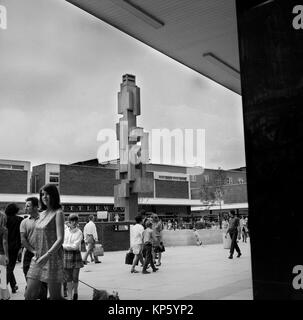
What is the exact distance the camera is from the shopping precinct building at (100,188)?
43.6 meters

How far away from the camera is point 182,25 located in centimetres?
823

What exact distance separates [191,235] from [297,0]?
22950mm

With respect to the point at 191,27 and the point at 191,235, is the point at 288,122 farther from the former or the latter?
the point at 191,235

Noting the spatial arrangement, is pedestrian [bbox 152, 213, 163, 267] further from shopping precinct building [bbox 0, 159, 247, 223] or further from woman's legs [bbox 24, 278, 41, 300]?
shopping precinct building [bbox 0, 159, 247, 223]

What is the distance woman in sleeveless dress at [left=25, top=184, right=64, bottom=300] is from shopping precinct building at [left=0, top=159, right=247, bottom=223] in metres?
22.7

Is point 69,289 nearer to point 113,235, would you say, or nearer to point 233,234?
point 233,234

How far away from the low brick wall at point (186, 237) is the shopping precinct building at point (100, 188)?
170 inches

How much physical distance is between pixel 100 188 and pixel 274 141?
45279 millimetres

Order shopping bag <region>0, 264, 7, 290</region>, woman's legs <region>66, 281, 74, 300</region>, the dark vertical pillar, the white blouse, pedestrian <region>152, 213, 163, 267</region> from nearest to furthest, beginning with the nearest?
the dark vertical pillar → shopping bag <region>0, 264, 7, 290</region> → woman's legs <region>66, 281, 74, 300</region> → the white blouse → pedestrian <region>152, 213, 163, 267</region>

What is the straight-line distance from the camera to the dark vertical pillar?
504 cm

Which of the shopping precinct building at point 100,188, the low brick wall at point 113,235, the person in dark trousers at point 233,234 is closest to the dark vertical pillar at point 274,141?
the person in dark trousers at point 233,234

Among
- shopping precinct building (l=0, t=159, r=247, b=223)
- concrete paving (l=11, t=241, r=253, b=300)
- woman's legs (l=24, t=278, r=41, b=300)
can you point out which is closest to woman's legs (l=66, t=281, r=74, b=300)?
concrete paving (l=11, t=241, r=253, b=300)

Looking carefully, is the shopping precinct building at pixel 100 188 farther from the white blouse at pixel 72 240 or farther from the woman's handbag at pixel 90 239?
the white blouse at pixel 72 240

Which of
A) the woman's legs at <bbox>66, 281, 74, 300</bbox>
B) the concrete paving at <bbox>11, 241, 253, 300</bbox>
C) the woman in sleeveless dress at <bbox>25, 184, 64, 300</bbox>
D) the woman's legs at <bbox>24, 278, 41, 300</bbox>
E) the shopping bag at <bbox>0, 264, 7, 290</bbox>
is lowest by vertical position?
the concrete paving at <bbox>11, 241, 253, 300</bbox>
